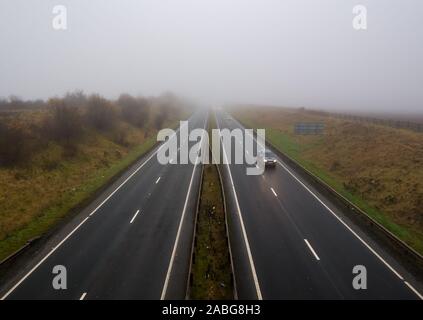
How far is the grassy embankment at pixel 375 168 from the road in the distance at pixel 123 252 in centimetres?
1326

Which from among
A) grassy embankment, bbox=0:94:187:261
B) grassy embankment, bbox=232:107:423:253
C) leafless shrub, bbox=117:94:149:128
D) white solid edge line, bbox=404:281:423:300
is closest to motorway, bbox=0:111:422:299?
white solid edge line, bbox=404:281:423:300

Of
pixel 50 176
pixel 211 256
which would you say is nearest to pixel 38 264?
pixel 211 256

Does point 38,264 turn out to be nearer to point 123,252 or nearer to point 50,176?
point 123,252

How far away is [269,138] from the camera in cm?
5603

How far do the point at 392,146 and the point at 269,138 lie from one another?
22.2m

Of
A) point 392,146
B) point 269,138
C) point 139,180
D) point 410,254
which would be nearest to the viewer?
point 410,254

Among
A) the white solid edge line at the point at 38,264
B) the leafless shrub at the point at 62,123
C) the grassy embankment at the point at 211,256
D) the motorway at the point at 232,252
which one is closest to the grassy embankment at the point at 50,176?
the leafless shrub at the point at 62,123

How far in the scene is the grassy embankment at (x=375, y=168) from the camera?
22141 millimetres

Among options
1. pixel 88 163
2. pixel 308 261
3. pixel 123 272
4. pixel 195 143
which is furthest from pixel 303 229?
pixel 195 143

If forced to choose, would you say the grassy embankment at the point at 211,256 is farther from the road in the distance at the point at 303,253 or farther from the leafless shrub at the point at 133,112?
the leafless shrub at the point at 133,112

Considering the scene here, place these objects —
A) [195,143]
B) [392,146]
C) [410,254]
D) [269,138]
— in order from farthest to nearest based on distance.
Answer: [269,138], [195,143], [392,146], [410,254]

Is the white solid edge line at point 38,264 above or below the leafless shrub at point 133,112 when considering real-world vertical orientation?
below

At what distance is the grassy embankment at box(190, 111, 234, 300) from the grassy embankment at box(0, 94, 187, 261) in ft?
33.0
